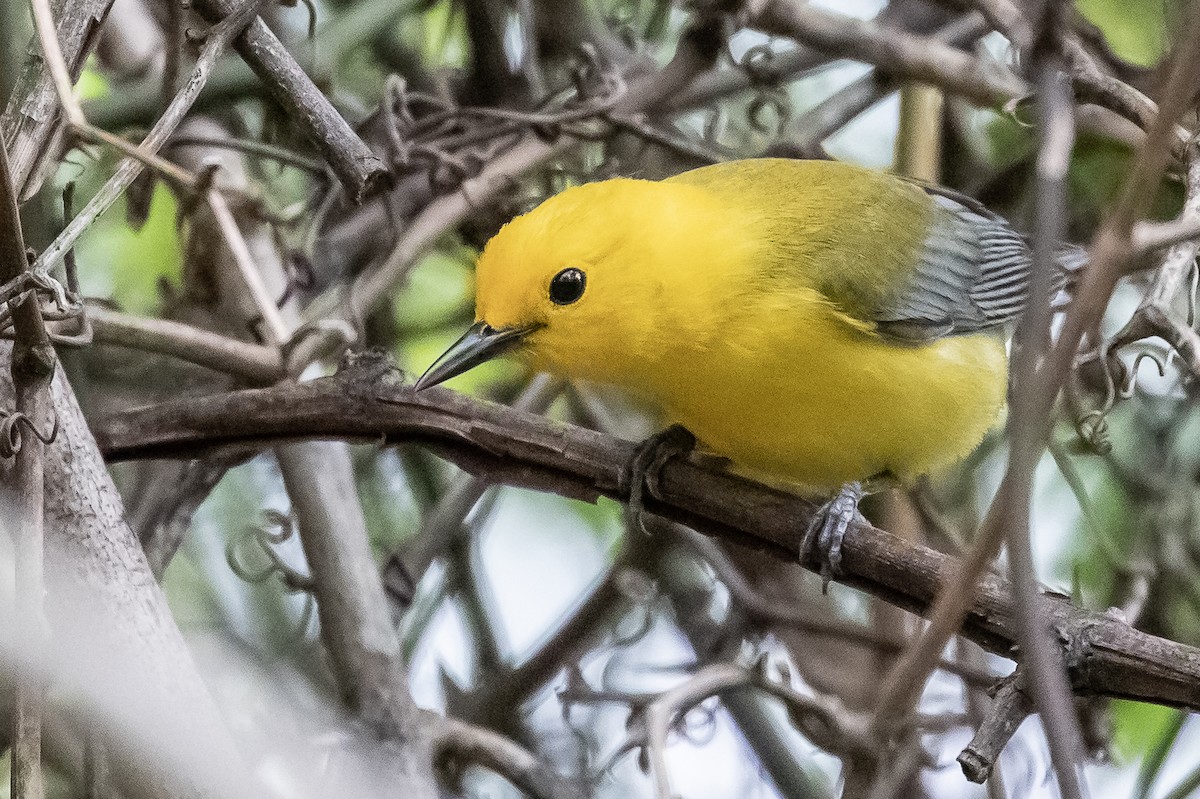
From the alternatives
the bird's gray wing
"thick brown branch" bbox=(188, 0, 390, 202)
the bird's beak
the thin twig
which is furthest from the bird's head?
the thin twig

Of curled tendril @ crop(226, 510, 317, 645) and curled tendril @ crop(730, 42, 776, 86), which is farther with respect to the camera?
curled tendril @ crop(730, 42, 776, 86)

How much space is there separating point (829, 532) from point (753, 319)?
0.53 m

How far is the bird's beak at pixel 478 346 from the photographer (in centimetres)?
226

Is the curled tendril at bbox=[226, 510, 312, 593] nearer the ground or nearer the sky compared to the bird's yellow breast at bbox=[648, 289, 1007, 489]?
nearer the ground

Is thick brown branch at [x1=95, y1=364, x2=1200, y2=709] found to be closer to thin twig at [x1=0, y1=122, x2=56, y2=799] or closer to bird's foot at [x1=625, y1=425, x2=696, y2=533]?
bird's foot at [x1=625, y1=425, x2=696, y2=533]

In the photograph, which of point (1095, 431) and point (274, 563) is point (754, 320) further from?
point (274, 563)

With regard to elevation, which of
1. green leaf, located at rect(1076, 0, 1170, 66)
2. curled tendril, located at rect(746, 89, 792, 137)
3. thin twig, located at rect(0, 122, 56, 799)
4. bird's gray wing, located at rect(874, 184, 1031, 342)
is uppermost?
green leaf, located at rect(1076, 0, 1170, 66)

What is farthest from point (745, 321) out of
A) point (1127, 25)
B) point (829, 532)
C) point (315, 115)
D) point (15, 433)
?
point (1127, 25)

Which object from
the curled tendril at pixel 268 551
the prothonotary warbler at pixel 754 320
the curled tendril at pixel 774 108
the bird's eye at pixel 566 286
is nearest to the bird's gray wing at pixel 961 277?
the prothonotary warbler at pixel 754 320

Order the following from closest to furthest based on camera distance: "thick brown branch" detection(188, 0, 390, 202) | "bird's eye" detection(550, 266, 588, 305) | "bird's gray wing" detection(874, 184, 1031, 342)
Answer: "thick brown branch" detection(188, 0, 390, 202) < "bird's eye" detection(550, 266, 588, 305) < "bird's gray wing" detection(874, 184, 1031, 342)

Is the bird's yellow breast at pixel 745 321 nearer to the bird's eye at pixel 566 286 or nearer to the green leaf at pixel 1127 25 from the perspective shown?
the bird's eye at pixel 566 286

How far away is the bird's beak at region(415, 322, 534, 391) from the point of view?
7.41ft

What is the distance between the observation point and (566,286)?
2373mm

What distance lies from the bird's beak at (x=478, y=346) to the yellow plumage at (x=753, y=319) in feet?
0.05
